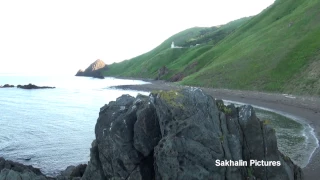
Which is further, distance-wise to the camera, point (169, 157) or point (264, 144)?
point (264, 144)

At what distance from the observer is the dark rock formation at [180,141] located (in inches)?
638

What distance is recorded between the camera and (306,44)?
90.6 m

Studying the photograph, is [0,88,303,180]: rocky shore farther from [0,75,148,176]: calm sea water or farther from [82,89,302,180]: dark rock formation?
[0,75,148,176]: calm sea water

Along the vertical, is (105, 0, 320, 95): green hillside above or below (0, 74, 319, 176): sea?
above

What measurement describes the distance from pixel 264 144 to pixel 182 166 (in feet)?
18.8

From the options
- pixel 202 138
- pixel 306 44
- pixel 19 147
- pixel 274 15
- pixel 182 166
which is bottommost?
pixel 19 147

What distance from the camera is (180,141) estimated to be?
16.3 meters

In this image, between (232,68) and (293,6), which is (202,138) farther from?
(293,6)

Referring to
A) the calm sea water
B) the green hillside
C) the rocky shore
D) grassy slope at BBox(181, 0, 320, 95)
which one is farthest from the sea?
grassy slope at BBox(181, 0, 320, 95)

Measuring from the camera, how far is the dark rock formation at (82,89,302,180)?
1620 centimetres

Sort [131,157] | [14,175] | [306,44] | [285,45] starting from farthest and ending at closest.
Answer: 1. [285,45]
2. [306,44]
3. [14,175]
4. [131,157]

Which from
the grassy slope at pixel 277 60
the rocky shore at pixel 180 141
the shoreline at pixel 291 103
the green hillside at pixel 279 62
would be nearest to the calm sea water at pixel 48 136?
the rocky shore at pixel 180 141

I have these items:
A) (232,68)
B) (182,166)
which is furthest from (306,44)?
(182,166)

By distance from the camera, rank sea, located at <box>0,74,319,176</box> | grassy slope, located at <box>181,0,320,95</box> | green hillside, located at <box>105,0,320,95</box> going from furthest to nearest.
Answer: grassy slope, located at <box>181,0,320,95</box>, green hillside, located at <box>105,0,320,95</box>, sea, located at <box>0,74,319,176</box>
